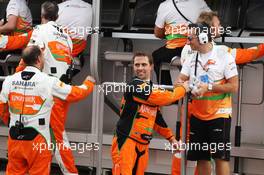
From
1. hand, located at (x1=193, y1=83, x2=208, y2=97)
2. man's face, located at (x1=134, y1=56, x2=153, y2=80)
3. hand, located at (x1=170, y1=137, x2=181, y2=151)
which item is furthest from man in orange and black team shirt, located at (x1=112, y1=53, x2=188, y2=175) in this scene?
hand, located at (x1=170, y1=137, x2=181, y2=151)

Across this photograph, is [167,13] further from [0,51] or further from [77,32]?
[0,51]

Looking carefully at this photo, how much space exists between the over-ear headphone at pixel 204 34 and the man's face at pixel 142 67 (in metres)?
0.45

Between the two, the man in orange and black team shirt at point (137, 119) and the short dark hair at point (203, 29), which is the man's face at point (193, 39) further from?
the man in orange and black team shirt at point (137, 119)

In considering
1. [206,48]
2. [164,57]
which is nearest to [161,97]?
[206,48]

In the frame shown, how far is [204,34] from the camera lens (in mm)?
4801

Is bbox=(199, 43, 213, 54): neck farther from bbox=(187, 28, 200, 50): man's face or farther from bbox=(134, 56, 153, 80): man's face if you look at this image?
bbox=(134, 56, 153, 80): man's face

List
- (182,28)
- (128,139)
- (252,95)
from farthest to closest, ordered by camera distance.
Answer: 1. (252,95)
2. (182,28)
3. (128,139)

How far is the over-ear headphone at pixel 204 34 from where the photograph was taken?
4.80m

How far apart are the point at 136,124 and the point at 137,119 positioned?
0.04 m

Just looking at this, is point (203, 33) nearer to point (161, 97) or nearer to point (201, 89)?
point (201, 89)

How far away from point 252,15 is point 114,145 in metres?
2.23

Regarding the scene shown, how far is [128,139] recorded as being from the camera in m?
4.77

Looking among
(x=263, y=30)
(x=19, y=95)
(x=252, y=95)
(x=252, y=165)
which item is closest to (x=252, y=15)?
(x=263, y=30)

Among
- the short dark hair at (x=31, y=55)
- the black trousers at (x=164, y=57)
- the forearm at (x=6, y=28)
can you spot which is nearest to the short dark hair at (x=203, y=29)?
the black trousers at (x=164, y=57)
